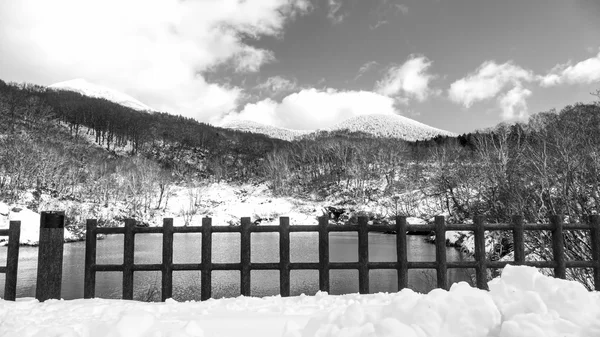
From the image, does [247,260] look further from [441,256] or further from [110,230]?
[441,256]

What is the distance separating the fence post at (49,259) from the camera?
19.1 ft

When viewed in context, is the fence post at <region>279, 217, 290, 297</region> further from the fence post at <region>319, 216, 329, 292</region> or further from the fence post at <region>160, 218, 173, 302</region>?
the fence post at <region>160, 218, 173, 302</region>

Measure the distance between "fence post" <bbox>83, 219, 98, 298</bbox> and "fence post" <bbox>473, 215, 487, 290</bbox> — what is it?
20.8ft

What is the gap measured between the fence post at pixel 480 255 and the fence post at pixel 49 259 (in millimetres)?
6874

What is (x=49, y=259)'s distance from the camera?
589 centimetres

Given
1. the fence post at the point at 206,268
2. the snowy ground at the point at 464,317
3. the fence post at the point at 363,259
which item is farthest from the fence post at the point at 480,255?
the fence post at the point at 206,268

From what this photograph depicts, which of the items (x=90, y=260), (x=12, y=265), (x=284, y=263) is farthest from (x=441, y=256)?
(x=12, y=265)

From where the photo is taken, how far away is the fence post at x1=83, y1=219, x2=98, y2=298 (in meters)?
5.85

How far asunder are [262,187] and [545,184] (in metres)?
67.9

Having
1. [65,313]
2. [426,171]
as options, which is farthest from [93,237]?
[426,171]

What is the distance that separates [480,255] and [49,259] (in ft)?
23.4

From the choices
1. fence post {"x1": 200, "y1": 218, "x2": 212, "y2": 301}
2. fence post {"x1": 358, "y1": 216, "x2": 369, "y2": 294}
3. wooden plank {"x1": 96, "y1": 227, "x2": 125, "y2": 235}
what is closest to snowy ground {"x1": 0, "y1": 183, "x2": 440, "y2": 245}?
wooden plank {"x1": 96, "y1": 227, "x2": 125, "y2": 235}

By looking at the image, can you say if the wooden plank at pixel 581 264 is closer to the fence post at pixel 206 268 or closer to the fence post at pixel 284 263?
the fence post at pixel 284 263

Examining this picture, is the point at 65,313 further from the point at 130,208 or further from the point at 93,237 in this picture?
the point at 130,208
